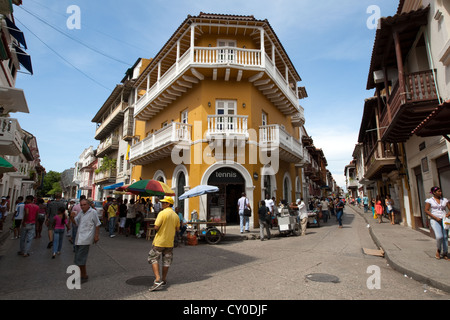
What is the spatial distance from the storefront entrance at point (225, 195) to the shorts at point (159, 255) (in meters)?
8.91

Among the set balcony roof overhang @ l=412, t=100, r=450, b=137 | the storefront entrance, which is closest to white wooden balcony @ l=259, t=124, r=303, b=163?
the storefront entrance

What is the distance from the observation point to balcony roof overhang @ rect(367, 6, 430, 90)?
9.22 metres

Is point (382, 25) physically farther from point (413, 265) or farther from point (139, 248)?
point (139, 248)

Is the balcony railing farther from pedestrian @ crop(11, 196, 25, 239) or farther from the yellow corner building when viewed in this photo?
pedestrian @ crop(11, 196, 25, 239)

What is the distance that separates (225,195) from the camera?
15133 millimetres

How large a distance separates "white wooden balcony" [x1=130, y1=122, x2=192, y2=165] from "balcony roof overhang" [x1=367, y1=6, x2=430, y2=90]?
976 cm

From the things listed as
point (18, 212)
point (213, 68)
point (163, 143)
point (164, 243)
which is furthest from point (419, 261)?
point (18, 212)

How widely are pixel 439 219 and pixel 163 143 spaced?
41.6 feet

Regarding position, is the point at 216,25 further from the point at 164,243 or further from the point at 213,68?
the point at 164,243

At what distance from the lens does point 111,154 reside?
3303cm

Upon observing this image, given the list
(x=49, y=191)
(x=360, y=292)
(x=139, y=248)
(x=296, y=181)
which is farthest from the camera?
(x=49, y=191)

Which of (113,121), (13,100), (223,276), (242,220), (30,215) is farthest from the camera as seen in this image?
(113,121)

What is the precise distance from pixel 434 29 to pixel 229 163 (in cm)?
983
